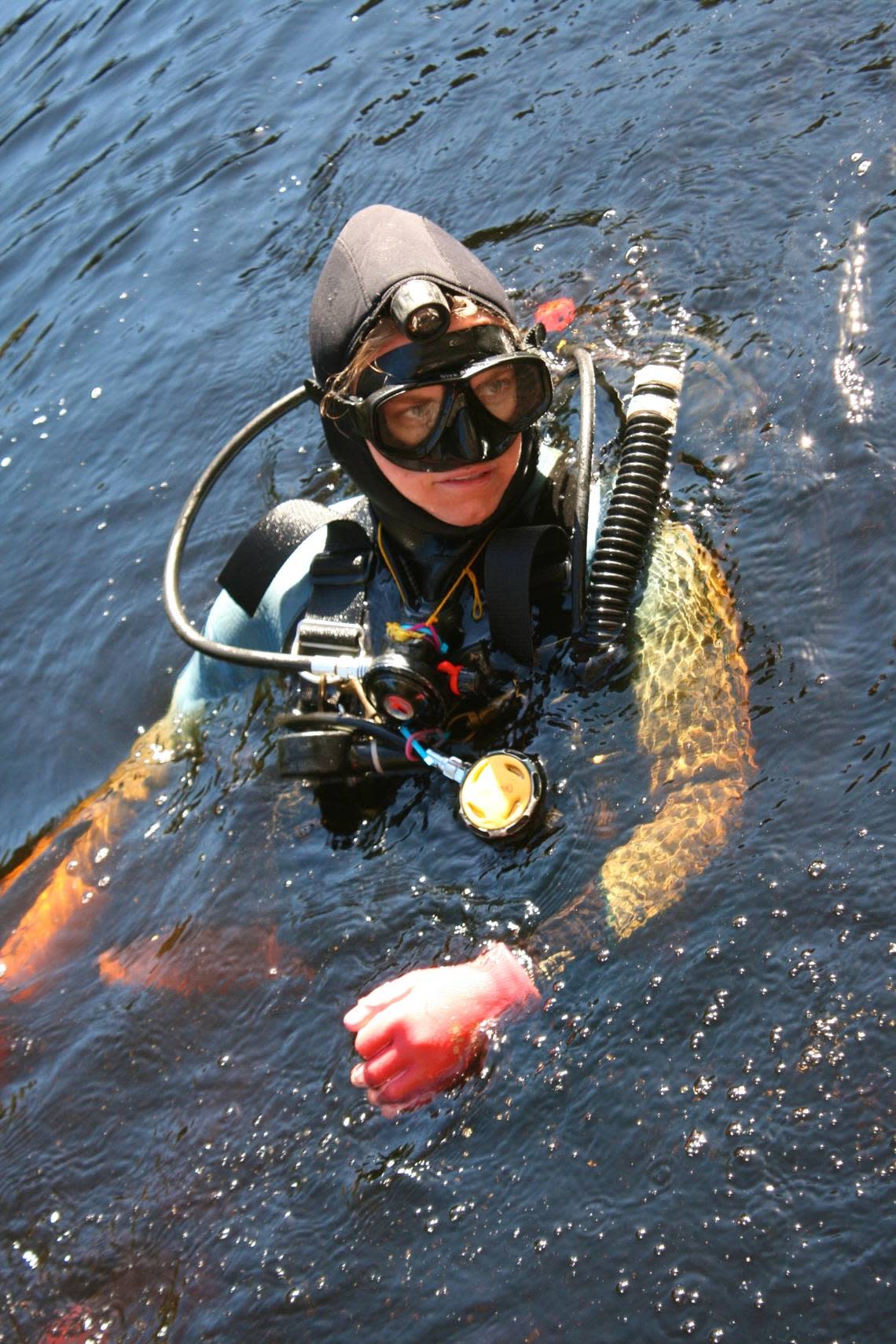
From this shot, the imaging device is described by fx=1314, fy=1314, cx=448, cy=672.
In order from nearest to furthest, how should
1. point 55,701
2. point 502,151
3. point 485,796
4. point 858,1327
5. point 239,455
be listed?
point 858,1327
point 485,796
point 55,701
point 239,455
point 502,151

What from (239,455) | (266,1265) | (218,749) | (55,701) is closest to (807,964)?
(266,1265)

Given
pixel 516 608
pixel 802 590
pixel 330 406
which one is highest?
pixel 330 406

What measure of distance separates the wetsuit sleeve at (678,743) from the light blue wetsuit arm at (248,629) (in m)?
1.06

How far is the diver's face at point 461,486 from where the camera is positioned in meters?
3.24

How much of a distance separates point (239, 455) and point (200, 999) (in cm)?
276

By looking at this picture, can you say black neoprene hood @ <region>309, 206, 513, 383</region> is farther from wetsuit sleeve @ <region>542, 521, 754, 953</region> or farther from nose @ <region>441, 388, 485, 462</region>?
wetsuit sleeve @ <region>542, 521, 754, 953</region>

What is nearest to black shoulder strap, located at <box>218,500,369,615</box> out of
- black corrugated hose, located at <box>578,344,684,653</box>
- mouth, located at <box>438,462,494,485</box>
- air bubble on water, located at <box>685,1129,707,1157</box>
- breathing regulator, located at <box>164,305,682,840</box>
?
breathing regulator, located at <box>164,305,682,840</box>

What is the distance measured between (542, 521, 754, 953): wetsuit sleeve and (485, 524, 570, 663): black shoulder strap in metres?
0.27

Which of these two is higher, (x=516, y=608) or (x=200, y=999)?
(x=516, y=608)

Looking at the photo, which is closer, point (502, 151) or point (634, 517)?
point (634, 517)

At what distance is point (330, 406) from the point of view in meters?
3.27

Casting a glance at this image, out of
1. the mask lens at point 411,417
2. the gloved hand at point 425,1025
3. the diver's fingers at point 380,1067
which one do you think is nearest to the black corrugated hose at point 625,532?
the mask lens at point 411,417

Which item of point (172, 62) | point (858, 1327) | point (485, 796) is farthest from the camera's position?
point (172, 62)

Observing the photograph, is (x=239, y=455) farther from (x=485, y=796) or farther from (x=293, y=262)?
(x=485, y=796)
